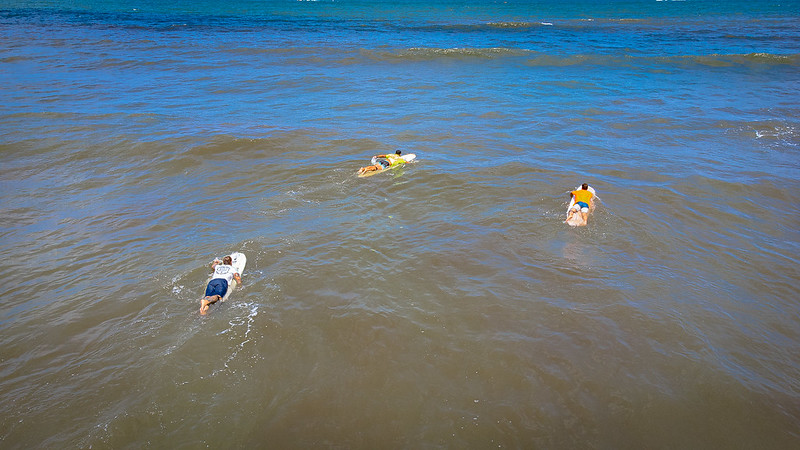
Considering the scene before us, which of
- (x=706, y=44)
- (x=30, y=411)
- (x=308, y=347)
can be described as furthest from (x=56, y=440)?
(x=706, y=44)

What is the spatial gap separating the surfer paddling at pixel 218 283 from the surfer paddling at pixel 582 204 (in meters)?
9.35

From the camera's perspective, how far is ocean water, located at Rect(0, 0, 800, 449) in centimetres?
760

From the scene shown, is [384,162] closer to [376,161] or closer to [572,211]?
[376,161]

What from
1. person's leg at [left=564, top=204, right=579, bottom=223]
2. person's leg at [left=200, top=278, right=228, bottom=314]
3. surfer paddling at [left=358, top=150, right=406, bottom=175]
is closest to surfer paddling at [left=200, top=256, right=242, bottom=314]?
person's leg at [left=200, top=278, right=228, bottom=314]

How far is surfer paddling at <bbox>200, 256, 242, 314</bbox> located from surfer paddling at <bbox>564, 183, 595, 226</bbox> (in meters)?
9.35

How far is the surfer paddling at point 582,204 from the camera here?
43.5 feet

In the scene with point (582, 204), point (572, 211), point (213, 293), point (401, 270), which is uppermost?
point (582, 204)

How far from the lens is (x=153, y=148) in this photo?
18.9 meters

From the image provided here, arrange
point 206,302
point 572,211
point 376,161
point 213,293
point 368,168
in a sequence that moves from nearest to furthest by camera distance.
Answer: point 206,302 → point 213,293 → point 572,211 → point 368,168 → point 376,161

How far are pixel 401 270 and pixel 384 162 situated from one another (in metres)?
6.46

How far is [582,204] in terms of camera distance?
530 inches

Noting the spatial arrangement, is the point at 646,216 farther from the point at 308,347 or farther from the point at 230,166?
the point at 230,166

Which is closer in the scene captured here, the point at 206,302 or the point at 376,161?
the point at 206,302

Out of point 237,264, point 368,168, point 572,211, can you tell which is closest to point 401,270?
point 237,264
